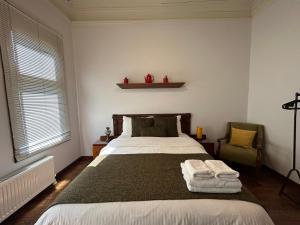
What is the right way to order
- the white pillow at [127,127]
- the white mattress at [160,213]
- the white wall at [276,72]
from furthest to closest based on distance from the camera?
the white pillow at [127,127] → the white wall at [276,72] → the white mattress at [160,213]

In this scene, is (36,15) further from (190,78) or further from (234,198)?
Answer: (234,198)

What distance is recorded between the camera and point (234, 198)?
47.1 inches

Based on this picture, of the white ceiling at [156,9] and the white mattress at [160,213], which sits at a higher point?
the white ceiling at [156,9]

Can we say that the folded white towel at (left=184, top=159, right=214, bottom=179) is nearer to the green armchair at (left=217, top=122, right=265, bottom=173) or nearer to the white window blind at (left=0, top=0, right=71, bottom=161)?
the green armchair at (left=217, top=122, right=265, bottom=173)

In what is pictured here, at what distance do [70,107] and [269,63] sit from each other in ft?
12.0

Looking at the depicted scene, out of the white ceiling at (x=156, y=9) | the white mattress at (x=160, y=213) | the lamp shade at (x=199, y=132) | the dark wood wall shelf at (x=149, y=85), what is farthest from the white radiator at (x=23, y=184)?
the white ceiling at (x=156, y=9)

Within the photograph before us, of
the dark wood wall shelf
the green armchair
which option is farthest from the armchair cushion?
the dark wood wall shelf

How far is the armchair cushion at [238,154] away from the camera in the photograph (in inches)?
105

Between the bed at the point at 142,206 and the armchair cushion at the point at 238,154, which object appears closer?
the bed at the point at 142,206

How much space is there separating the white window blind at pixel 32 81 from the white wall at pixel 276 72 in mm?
3570

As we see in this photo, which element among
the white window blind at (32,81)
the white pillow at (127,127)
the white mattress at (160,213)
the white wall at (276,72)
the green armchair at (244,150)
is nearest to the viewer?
the white mattress at (160,213)

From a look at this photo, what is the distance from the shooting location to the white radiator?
1669mm

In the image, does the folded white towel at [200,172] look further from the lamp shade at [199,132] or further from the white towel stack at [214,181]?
the lamp shade at [199,132]

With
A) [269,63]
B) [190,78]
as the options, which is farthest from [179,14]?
[269,63]
